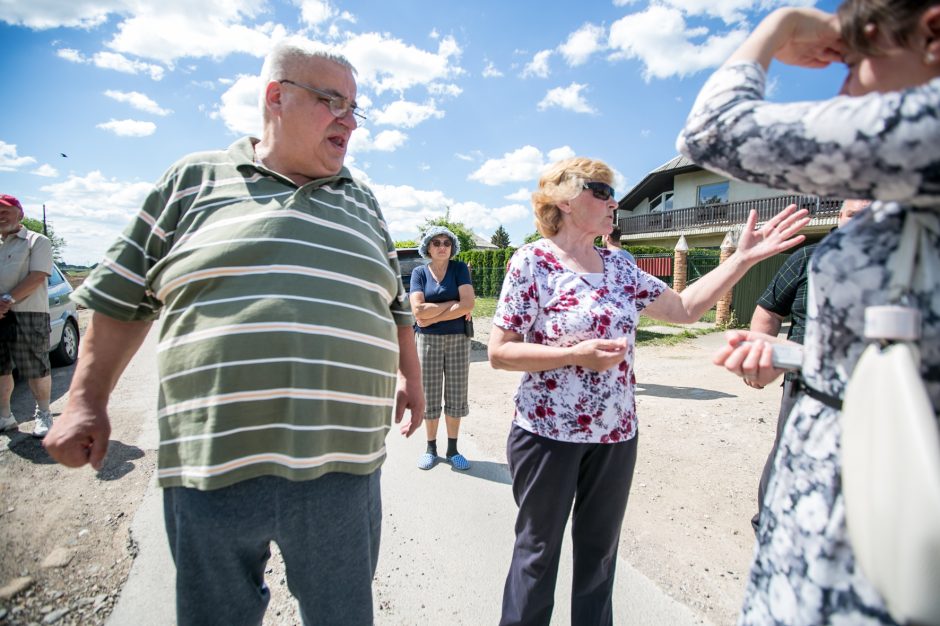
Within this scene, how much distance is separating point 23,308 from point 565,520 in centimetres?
535

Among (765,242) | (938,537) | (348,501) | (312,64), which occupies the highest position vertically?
(312,64)

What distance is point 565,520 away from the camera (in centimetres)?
200

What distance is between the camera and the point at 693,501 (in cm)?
342

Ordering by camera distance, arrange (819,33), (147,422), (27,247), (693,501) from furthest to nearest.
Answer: (147,422), (27,247), (693,501), (819,33)

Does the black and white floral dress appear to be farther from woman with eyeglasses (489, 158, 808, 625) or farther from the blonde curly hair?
the blonde curly hair

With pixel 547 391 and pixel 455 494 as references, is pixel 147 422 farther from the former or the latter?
pixel 547 391

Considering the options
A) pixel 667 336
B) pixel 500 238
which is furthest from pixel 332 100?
pixel 500 238

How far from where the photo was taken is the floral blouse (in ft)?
6.40

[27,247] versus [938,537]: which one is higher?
[27,247]

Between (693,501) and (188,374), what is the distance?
3340 mm

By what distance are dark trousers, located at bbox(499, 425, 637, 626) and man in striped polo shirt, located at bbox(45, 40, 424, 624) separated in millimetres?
666

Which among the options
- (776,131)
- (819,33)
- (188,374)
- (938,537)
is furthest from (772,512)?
(188,374)

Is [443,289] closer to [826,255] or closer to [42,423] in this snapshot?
[826,255]

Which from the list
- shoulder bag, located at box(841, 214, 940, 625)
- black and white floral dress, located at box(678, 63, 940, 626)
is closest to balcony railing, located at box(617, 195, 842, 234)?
black and white floral dress, located at box(678, 63, 940, 626)
